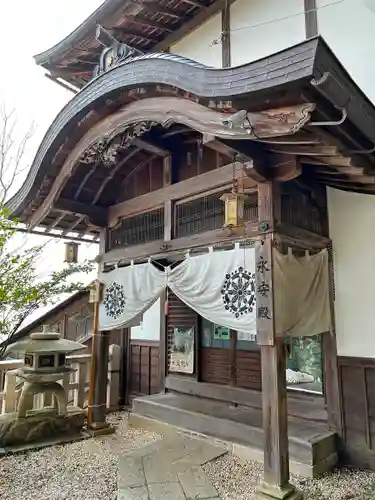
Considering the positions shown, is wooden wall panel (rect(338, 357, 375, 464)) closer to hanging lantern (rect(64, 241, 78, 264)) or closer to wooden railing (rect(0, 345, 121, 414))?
wooden railing (rect(0, 345, 121, 414))

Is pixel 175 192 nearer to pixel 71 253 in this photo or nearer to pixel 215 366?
pixel 71 253

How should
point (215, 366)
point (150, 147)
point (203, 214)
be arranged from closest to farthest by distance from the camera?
1. point (203, 214)
2. point (150, 147)
3. point (215, 366)

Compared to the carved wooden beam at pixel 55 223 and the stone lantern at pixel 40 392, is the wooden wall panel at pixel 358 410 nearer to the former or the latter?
the stone lantern at pixel 40 392

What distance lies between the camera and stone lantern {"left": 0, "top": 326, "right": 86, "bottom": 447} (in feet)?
16.5

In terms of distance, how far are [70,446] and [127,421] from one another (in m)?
1.22

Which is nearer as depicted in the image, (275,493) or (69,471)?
(275,493)

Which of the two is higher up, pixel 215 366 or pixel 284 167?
pixel 284 167

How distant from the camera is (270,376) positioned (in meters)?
3.56

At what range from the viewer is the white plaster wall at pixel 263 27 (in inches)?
196

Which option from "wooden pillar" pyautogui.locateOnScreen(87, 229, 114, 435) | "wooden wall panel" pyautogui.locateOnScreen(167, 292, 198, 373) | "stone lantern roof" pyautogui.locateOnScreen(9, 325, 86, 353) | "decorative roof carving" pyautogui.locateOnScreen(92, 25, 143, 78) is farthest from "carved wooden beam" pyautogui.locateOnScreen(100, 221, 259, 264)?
"decorative roof carving" pyautogui.locateOnScreen(92, 25, 143, 78)

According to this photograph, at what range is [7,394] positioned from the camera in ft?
17.8

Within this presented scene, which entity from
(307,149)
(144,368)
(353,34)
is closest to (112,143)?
(307,149)

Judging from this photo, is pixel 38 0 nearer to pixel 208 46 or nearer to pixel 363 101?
pixel 208 46

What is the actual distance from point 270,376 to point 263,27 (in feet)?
A: 15.4
